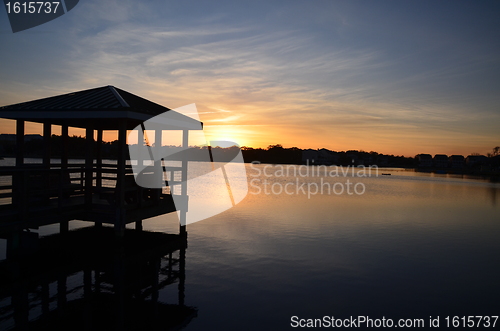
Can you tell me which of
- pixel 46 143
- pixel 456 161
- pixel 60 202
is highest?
pixel 456 161

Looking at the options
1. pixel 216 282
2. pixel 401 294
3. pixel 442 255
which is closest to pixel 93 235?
pixel 216 282

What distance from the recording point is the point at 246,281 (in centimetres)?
970

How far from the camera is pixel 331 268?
37.3ft

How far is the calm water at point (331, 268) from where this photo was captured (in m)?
8.11

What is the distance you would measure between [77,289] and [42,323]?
1667 mm

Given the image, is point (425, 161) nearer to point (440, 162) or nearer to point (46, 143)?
point (440, 162)

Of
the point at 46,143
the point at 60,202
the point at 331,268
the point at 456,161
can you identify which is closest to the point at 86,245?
the point at 60,202

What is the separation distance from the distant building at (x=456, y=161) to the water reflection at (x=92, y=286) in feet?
633

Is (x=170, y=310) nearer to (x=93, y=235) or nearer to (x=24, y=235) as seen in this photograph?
(x=24, y=235)

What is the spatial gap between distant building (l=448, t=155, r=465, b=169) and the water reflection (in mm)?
192968

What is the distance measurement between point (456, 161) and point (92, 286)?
19758cm

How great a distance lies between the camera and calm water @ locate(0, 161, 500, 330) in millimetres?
8109

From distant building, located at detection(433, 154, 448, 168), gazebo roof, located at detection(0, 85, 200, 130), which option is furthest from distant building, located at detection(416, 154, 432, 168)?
gazebo roof, located at detection(0, 85, 200, 130)

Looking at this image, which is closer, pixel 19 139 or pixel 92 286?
pixel 92 286
